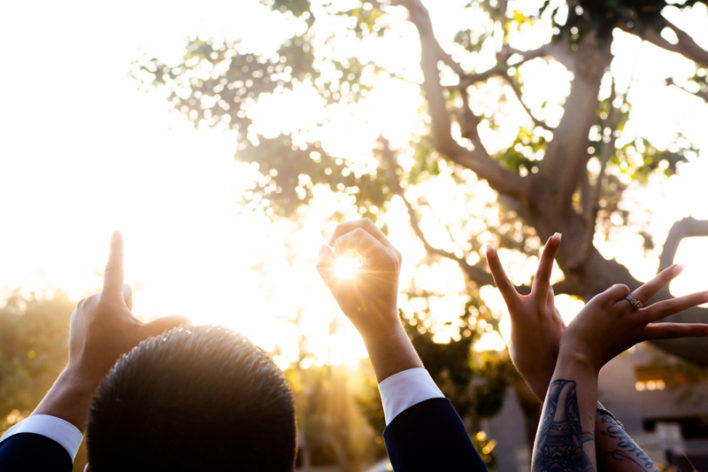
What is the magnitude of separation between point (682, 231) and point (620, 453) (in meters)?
5.80

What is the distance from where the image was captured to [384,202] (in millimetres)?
8602

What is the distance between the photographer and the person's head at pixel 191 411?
104cm

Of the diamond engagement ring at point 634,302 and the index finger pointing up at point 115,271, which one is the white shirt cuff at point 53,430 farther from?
the diamond engagement ring at point 634,302

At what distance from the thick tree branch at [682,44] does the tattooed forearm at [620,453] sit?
625 cm

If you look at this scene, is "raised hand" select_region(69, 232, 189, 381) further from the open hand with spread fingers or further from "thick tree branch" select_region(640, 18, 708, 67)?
"thick tree branch" select_region(640, 18, 708, 67)

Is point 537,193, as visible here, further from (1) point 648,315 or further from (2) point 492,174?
(1) point 648,315

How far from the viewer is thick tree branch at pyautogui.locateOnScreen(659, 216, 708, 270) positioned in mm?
6340

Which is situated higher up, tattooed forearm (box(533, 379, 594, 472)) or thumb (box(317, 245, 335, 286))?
thumb (box(317, 245, 335, 286))

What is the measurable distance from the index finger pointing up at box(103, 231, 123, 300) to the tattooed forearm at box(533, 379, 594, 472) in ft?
3.82

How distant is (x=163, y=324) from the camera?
1.54 meters

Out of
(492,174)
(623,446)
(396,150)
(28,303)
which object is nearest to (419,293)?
(396,150)

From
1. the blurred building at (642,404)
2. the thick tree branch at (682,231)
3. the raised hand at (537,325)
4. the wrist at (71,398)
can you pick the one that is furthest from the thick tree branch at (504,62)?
the blurred building at (642,404)

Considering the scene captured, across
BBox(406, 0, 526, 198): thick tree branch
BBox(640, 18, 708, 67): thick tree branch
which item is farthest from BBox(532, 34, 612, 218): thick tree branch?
BBox(640, 18, 708, 67): thick tree branch

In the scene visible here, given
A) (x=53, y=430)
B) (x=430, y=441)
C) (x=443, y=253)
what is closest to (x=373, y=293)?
(x=430, y=441)
